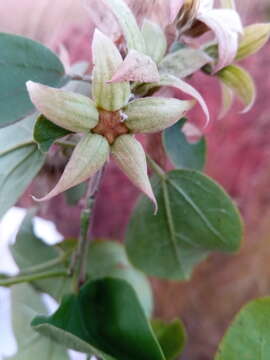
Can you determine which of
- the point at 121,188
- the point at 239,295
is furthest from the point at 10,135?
the point at 239,295

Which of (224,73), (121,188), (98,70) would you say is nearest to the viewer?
(98,70)

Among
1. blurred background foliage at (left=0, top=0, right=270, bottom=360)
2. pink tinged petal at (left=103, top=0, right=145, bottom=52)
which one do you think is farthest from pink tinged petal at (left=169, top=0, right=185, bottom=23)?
blurred background foliage at (left=0, top=0, right=270, bottom=360)

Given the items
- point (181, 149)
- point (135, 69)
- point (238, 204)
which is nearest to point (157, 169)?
point (181, 149)

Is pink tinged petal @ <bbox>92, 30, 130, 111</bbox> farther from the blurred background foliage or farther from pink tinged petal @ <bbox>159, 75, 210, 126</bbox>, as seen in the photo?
the blurred background foliage

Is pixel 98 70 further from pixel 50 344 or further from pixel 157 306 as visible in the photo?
pixel 157 306

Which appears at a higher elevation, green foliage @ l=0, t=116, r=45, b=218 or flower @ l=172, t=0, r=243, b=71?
flower @ l=172, t=0, r=243, b=71

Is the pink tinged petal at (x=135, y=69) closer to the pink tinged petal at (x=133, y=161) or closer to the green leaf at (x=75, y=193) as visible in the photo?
the pink tinged petal at (x=133, y=161)

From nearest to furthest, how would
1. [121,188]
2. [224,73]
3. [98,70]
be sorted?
1. [98,70]
2. [224,73]
3. [121,188]
